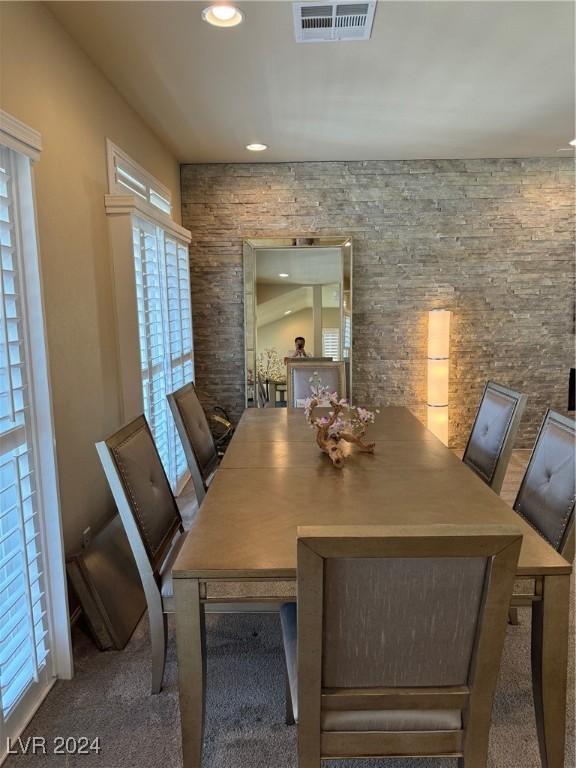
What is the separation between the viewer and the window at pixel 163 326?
2941mm

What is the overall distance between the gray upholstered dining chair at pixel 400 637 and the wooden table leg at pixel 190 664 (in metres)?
0.32

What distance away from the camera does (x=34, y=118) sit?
1.86m

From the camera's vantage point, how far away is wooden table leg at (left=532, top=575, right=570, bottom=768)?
125 centimetres

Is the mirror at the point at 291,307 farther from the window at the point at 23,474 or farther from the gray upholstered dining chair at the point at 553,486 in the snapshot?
the window at the point at 23,474

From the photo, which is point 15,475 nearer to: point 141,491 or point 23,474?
point 23,474

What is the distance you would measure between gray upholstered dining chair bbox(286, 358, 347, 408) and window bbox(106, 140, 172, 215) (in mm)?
1447

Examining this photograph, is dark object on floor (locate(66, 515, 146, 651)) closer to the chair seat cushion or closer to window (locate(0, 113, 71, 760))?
window (locate(0, 113, 71, 760))

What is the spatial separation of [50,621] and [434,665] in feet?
4.55

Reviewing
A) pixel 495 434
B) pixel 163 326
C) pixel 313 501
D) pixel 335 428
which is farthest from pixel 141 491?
pixel 163 326

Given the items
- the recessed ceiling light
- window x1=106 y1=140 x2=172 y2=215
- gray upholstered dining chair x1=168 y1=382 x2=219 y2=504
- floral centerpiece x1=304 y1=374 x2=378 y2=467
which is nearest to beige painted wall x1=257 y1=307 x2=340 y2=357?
window x1=106 y1=140 x2=172 y2=215

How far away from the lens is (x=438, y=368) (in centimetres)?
433

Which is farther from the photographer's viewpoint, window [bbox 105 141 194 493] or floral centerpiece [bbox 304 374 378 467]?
window [bbox 105 141 194 493]

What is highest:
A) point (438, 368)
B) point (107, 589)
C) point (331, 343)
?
point (331, 343)

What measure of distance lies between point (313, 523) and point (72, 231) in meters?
1.60
